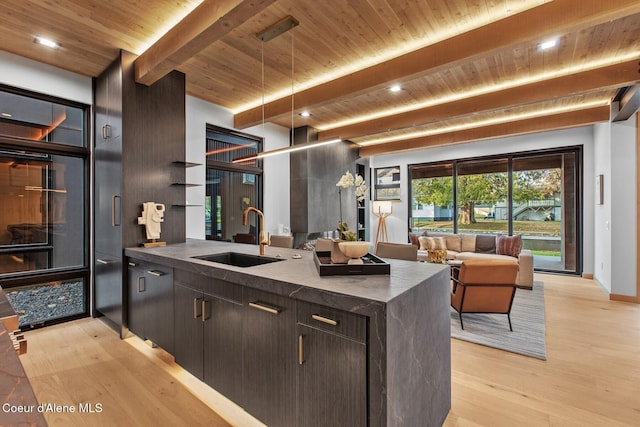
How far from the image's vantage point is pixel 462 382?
7.72 feet

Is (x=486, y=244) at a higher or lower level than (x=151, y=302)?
higher

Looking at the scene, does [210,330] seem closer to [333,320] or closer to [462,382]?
[333,320]

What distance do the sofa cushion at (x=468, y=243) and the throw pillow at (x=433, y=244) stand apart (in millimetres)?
372

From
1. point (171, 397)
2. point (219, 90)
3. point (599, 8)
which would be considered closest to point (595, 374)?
point (599, 8)

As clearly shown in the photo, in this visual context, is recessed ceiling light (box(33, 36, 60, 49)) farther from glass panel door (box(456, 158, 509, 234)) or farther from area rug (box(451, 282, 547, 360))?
glass panel door (box(456, 158, 509, 234))

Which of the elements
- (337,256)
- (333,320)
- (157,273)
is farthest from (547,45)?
(157,273)

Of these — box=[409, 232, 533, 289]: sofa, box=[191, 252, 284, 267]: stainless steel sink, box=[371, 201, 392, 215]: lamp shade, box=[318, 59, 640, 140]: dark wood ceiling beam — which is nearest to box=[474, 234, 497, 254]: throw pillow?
box=[409, 232, 533, 289]: sofa

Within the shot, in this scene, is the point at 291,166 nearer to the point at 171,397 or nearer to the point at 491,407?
the point at 171,397

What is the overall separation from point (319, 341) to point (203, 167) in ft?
12.1

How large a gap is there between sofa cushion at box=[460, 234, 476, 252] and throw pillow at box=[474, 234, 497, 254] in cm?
8

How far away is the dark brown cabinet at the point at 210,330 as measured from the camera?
187 cm

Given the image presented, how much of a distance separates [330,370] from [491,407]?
1.43 metres

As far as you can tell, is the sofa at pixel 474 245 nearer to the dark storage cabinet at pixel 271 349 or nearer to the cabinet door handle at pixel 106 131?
the dark storage cabinet at pixel 271 349

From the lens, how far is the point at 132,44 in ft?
9.88
